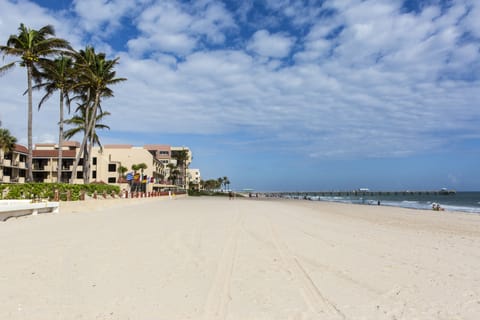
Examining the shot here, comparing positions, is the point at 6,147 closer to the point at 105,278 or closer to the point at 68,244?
the point at 68,244

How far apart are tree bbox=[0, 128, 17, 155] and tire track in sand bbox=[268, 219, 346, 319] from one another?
47.9m

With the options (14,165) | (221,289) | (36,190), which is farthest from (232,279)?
(14,165)

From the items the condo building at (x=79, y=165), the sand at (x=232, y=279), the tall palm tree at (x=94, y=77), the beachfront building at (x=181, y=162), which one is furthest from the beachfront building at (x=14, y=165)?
the sand at (x=232, y=279)

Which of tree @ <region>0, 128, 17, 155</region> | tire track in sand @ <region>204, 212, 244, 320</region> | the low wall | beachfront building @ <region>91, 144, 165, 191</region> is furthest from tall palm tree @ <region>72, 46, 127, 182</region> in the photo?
tire track in sand @ <region>204, 212, 244, 320</region>

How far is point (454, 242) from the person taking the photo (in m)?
10.2

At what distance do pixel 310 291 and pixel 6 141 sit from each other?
167ft

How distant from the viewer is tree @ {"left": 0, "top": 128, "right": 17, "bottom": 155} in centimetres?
4438

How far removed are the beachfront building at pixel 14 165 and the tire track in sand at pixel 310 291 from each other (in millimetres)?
53565

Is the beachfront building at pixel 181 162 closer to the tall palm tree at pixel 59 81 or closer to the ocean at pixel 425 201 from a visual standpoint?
the ocean at pixel 425 201

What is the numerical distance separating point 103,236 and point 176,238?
82.8 inches

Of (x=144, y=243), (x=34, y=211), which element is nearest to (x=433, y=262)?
(x=144, y=243)

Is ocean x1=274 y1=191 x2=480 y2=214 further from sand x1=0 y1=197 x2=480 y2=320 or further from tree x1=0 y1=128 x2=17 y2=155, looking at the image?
tree x1=0 y1=128 x2=17 y2=155

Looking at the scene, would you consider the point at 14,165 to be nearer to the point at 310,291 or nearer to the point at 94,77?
the point at 94,77

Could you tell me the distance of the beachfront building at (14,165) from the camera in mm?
50438
